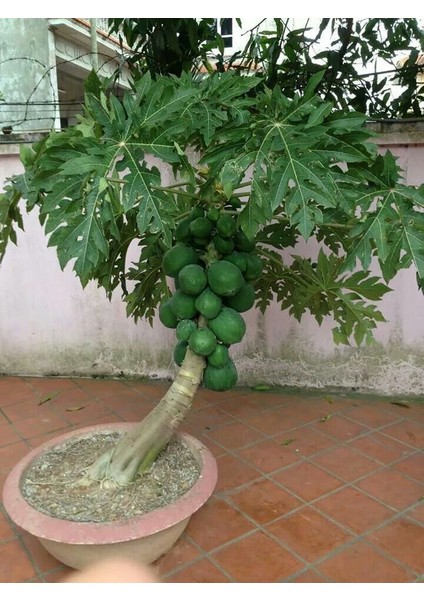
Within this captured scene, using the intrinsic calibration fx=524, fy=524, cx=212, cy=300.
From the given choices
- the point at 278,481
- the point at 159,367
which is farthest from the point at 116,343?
the point at 278,481

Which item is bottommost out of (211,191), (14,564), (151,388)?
(14,564)

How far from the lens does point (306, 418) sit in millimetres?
2943

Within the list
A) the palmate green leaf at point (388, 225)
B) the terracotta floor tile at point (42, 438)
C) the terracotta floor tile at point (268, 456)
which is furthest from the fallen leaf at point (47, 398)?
the palmate green leaf at point (388, 225)

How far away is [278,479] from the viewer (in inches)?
93.7

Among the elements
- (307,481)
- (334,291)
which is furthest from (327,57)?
(307,481)

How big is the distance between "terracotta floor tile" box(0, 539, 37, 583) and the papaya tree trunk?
0.35 m

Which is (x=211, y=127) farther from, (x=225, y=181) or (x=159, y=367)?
(x=159, y=367)

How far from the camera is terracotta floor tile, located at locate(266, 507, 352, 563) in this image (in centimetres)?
194

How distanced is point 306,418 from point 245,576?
124cm

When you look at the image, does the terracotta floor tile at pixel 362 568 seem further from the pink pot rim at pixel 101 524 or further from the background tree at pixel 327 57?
the background tree at pixel 327 57

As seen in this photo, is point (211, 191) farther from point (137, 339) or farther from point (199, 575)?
point (137, 339)

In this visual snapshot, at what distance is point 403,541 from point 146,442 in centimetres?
104

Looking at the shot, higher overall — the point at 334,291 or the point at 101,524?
the point at 334,291

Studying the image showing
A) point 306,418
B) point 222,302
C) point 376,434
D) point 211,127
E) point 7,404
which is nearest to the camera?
point 211,127
